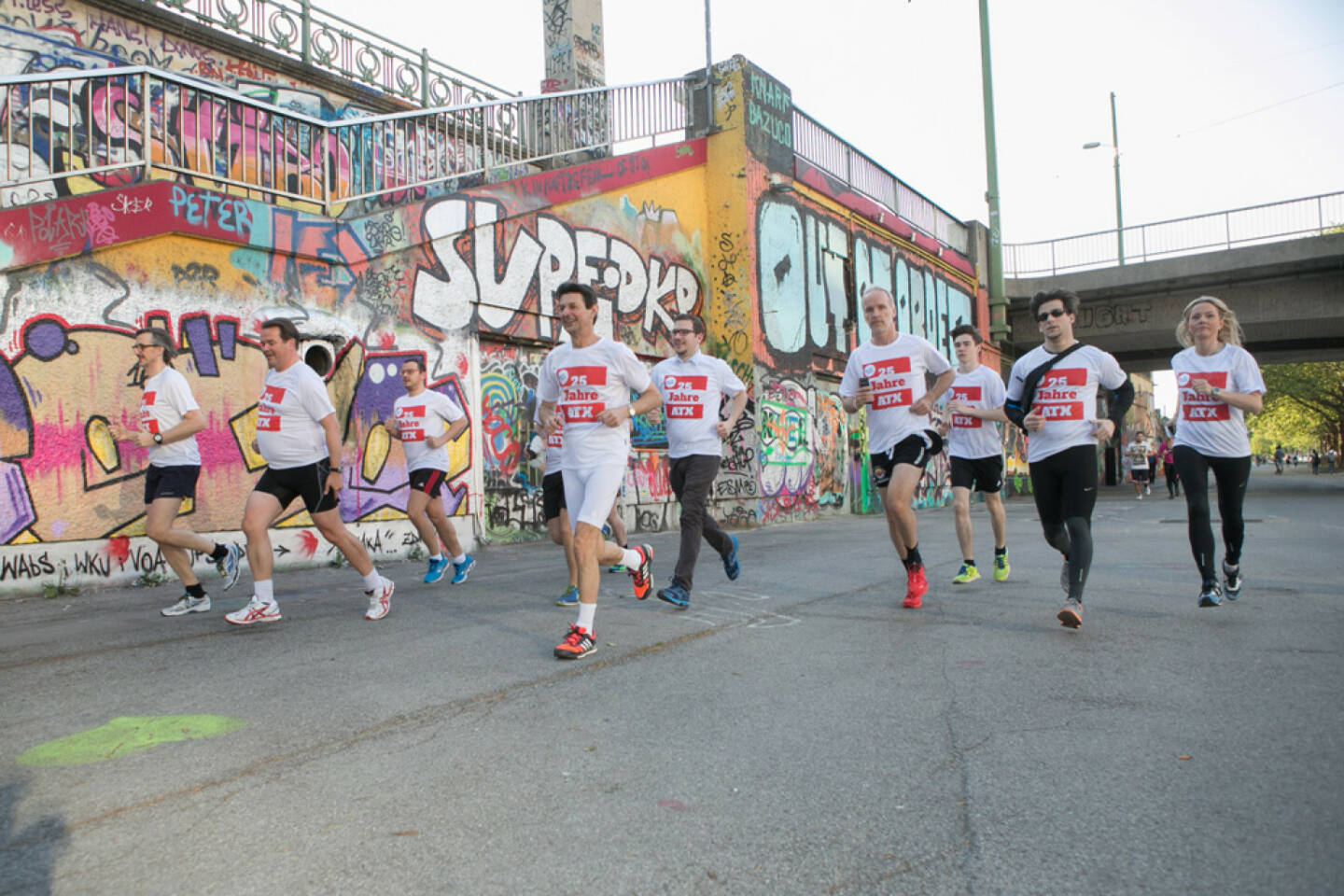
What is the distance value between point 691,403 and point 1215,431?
3.55 m

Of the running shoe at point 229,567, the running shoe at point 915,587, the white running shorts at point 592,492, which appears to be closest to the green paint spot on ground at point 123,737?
the white running shorts at point 592,492

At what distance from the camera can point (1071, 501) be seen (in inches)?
206

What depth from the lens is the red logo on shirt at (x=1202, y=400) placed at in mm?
5906

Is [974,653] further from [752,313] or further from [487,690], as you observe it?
[752,313]

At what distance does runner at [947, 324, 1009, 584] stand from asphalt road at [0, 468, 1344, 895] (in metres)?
1.31

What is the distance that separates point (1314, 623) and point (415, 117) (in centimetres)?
1003

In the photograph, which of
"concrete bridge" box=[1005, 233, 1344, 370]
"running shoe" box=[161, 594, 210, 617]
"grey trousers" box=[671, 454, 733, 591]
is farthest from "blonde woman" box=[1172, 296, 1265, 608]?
"concrete bridge" box=[1005, 233, 1344, 370]

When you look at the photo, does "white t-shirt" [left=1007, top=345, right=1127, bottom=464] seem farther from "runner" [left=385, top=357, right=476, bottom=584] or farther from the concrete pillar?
the concrete pillar

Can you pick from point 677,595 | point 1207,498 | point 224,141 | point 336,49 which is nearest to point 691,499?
point 677,595

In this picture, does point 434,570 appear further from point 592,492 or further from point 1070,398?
point 1070,398

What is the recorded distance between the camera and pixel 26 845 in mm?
2389

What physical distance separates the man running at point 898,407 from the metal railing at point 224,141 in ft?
20.4

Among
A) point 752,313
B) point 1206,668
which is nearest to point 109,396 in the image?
point 1206,668

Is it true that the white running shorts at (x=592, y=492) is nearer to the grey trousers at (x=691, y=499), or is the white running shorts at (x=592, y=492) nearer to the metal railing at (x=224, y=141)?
the grey trousers at (x=691, y=499)
